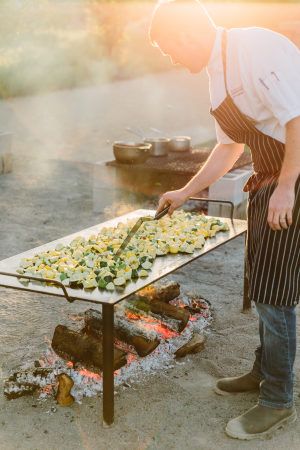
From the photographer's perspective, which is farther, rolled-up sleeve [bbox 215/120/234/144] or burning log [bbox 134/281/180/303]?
burning log [bbox 134/281/180/303]

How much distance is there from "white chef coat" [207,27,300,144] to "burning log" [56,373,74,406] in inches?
71.4

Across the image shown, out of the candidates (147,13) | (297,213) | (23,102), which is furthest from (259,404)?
(147,13)

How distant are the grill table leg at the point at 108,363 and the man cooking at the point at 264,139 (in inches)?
26.2

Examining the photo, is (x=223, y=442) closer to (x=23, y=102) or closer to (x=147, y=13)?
(x=23, y=102)

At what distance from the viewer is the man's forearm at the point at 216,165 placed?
3.67 metres

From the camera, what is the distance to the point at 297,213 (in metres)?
3.07

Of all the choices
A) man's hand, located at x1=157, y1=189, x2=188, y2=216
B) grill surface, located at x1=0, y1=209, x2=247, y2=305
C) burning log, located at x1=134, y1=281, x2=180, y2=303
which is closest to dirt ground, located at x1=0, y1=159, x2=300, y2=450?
burning log, located at x1=134, y1=281, x2=180, y2=303

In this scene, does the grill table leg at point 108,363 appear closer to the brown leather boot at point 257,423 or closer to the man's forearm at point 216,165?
the brown leather boot at point 257,423

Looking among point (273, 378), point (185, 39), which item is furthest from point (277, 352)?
point (185, 39)

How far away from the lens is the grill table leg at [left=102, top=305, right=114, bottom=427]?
10.3ft

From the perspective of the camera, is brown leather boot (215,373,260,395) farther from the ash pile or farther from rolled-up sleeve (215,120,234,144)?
rolled-up sleeve (215,120,234,144)

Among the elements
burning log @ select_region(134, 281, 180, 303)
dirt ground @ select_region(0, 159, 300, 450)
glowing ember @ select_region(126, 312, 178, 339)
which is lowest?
dirt ground @ select_region(0, 159, 300, 450)

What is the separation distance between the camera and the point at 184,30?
2.94 m

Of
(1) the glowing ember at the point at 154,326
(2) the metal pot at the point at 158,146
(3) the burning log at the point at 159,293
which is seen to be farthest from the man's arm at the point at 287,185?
(2) the metal pot at the point at 158,146
